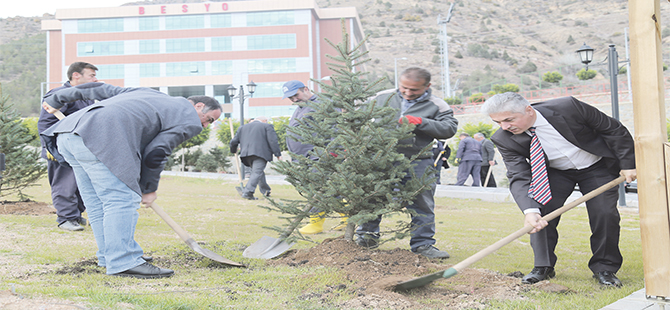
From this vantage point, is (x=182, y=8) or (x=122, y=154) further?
(x=182, y=8)

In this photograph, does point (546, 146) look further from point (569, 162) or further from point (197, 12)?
point (197, 12)

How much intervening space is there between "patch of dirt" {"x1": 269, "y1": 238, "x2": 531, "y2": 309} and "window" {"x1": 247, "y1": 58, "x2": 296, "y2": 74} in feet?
Answer: 158

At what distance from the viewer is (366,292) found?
10.3 ft

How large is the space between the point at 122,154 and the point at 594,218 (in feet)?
11.2

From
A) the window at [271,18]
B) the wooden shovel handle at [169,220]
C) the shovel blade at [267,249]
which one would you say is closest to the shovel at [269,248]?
the shovel blade at [267,249]

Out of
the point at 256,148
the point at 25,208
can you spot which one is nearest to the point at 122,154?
the point at 25,208

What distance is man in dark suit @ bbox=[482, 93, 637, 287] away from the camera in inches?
138

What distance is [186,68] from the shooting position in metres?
52.3

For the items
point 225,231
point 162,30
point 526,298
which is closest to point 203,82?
point 162,30

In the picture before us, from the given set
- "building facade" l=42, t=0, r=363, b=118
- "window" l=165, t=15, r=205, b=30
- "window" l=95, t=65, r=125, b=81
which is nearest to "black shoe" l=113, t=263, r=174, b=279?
"building facade" l=42, t=0, r=363, b=118

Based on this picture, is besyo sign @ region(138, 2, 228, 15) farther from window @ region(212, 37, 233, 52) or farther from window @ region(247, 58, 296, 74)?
window @ region(247, 58, 296, 74)

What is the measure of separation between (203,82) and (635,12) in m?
52.4

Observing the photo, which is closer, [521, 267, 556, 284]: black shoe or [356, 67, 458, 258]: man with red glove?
[521, 267, 556, 284]: black shoe

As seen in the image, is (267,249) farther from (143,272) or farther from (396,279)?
(396,279)
